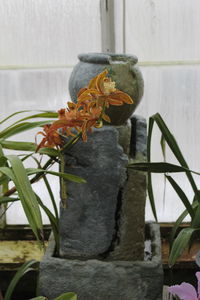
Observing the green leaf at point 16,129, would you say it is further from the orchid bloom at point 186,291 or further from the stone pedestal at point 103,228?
the orchid bloom at point 186,291

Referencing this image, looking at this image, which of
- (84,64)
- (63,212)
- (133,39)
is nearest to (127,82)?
(84,64)

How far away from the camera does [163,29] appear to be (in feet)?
7.03

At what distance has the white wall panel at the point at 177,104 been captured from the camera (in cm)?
220

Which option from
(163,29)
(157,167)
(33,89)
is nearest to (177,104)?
(163,29)

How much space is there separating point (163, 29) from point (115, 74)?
2.24ft

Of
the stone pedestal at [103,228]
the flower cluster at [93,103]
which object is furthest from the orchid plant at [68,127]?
the stone pedestal at [103,228]

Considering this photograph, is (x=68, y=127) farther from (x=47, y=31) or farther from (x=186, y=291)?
(x=47, y=31)

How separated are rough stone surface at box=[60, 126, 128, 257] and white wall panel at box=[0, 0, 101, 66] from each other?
73cm

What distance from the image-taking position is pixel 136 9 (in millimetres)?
2131

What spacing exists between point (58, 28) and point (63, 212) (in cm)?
82

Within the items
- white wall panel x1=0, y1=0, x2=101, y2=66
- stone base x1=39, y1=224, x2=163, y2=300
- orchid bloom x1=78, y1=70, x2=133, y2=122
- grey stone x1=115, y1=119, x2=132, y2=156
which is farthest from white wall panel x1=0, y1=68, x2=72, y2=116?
orchid bloom x1=78, y1=70, x2=133, y2=122

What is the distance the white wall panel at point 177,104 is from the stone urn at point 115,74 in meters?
0.65

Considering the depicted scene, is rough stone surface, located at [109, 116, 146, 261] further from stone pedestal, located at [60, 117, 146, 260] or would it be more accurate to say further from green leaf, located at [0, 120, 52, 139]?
green leaf, located at [0, 120, 52, 139]

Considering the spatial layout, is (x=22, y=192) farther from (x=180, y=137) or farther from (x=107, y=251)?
(x=180, y=137)
